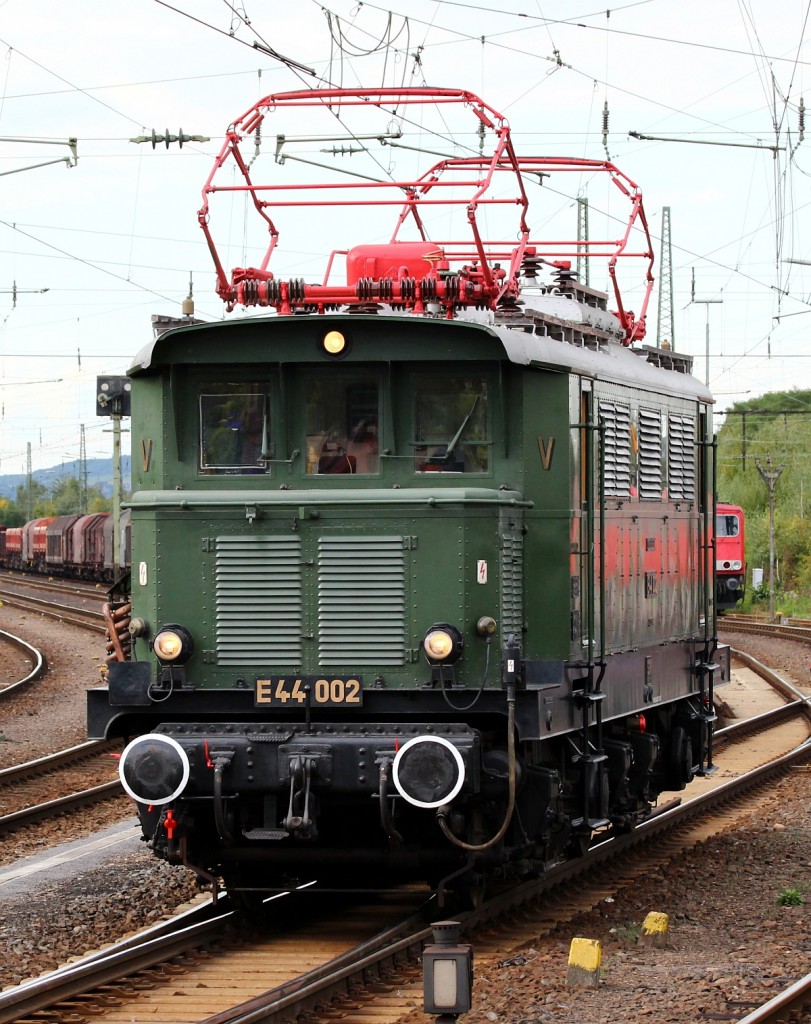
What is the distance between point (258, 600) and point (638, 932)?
3111mm

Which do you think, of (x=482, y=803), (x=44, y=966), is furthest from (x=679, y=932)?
(x=44, y=966)

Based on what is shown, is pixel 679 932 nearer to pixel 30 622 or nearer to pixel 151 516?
pixel 151 516

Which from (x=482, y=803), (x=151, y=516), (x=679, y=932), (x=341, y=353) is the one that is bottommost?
(x=679, y=932)

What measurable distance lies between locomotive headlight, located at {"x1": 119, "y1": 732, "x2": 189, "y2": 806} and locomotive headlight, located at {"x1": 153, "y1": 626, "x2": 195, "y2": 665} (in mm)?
610

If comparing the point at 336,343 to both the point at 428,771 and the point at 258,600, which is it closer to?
the point at 258,600

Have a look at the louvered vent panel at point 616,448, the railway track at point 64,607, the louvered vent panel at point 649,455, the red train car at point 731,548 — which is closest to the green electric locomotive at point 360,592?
the louvered vent panel at point 616,448

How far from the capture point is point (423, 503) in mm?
10336

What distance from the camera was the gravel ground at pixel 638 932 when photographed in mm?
8984

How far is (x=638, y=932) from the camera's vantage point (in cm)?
1066

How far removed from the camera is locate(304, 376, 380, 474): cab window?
10547 mm

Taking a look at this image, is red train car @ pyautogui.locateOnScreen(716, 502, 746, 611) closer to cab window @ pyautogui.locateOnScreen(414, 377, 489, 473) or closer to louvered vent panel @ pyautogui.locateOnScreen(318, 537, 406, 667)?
cab window @ pyautogui.locateOnScreen(414, 377, 489, 473)

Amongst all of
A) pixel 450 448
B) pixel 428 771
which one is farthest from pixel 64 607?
pixel 428 771

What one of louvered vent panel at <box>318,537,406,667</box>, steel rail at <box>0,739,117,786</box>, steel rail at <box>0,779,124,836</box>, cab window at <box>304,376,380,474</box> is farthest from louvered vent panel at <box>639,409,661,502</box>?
steel rail at <box>0,739,117,786</box>

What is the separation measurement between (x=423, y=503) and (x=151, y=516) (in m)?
1.70
